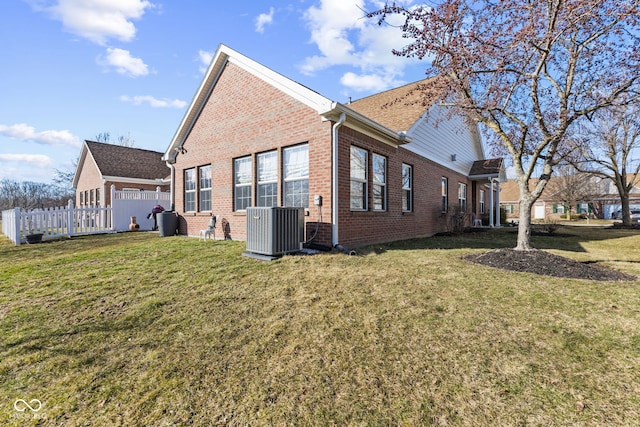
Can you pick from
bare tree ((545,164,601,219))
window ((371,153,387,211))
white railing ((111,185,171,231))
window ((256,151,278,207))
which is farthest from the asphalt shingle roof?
bare tree ((545,164,601,219))

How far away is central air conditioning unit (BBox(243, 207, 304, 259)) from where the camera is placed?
6.21 m

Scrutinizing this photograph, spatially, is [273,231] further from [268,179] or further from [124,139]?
[124,139]

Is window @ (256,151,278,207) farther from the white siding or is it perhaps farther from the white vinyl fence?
the white vinyl fence

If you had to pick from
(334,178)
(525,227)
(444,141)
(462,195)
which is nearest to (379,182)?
(334,178)

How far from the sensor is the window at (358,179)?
316 inches

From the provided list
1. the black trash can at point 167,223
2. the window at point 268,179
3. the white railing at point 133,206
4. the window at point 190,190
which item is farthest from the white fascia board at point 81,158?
the window at point 268,179

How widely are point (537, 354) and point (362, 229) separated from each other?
560cm

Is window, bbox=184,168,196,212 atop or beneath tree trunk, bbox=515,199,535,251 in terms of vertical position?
atop

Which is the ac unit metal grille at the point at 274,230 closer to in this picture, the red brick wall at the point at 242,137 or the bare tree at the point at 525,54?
the red brick wall at the point at 242,137

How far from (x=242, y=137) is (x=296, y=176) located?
2.68 m

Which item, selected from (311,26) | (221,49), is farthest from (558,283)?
(221,49)

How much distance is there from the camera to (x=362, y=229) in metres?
8.20

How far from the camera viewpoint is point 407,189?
10.9m

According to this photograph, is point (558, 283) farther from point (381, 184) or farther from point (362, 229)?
point (381, 184)
